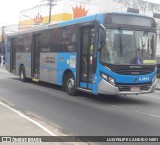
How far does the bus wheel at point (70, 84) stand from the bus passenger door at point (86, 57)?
29.8 inches

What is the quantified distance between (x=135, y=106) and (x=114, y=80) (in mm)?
1150

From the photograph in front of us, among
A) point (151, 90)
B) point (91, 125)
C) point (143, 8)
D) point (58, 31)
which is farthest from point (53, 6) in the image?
point (91, 125)

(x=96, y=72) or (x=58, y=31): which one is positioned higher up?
(x=58, y=31)

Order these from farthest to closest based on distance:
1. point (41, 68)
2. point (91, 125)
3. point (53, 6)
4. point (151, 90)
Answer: point (53, 6) → point (41, 68) → point (151, 90) → point (91, 125)

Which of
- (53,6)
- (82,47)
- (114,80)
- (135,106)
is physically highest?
(53,6)

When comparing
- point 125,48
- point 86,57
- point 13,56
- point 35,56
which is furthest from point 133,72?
point 13,56

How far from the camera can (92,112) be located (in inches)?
438

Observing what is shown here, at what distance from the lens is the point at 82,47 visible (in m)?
14.4

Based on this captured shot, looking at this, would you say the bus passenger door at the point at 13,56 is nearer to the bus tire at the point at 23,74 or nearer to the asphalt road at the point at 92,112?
the bus tire at the point at 23,74

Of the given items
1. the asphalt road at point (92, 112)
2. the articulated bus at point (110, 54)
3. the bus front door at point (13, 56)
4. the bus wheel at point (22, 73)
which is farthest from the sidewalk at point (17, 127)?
the bus front door at point (13, 56)

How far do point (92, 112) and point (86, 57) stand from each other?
11.2 ft

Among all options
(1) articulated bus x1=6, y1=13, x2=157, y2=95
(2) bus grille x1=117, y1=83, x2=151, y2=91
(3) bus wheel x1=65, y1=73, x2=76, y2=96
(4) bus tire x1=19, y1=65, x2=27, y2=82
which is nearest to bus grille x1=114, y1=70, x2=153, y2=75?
(1) articulated bus x1=6, y1=13, x2=157, y2=95

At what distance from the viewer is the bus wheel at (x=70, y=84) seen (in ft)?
49.4

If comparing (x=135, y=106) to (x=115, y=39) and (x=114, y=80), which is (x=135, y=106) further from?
(x=115, y=39)
